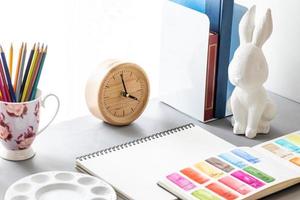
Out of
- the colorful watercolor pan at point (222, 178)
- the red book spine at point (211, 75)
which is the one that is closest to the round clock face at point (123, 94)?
the red book spine at point (211, 75)

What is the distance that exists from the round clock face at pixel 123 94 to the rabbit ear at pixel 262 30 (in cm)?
22

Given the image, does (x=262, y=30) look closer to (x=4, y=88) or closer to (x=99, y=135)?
(x=99, y=135)

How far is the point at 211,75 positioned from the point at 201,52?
48mm

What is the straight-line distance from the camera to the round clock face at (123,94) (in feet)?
4.16

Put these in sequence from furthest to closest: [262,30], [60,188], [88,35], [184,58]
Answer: [88,35]
[184,58]
[262,30]
[60,188]

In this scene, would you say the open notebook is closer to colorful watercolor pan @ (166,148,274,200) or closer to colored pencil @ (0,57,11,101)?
colorful watercolor pan @ (166,148,274,200)

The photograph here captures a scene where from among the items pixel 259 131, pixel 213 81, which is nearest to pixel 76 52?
pixel 213 81

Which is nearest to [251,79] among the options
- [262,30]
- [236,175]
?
[262,30]

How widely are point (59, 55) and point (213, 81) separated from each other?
0.31m

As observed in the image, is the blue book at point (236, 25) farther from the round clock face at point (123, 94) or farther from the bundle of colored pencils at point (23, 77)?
the bundle of colored pencils at point (23, 77)

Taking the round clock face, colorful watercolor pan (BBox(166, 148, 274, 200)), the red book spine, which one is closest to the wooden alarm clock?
the round clock face

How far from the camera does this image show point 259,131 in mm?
1292

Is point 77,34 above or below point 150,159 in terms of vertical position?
above

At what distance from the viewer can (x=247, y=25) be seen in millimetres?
1221
